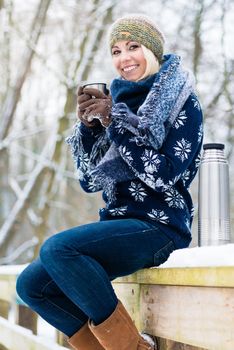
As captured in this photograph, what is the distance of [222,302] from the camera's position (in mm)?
1570

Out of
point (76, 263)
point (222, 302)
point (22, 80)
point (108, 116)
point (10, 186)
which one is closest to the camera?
point (222, 302)

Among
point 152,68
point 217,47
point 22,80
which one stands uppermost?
point 217,47

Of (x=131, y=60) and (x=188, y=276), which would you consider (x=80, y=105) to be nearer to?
(x=131, y=60)

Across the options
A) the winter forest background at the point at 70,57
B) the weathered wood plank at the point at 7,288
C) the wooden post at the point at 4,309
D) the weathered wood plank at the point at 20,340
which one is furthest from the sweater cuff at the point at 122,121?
the winter forest background at the point at 70,57

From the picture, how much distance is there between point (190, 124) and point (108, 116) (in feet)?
0.88

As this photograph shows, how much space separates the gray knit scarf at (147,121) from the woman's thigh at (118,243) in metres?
0.17

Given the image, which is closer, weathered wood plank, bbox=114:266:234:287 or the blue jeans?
weathered wood plank, bbox=114:266:234:287

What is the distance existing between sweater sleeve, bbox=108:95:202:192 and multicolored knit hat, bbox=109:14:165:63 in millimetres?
285

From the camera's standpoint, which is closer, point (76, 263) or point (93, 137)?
point (76, 263)

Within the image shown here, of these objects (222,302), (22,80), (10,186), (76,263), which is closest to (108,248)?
(76,263)

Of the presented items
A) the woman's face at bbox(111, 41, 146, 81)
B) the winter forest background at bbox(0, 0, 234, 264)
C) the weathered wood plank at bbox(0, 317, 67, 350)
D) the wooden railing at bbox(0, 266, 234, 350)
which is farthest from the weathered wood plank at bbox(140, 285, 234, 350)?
the winter forest background at bbox(0, 0, 234, 264)

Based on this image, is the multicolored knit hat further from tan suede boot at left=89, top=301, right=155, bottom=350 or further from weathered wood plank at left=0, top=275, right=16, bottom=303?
weathered wood plank at left=0, top=275, right=16, bottom=303

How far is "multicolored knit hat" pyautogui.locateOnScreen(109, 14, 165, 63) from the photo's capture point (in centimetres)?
216

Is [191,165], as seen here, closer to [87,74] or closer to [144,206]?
[144,206]
